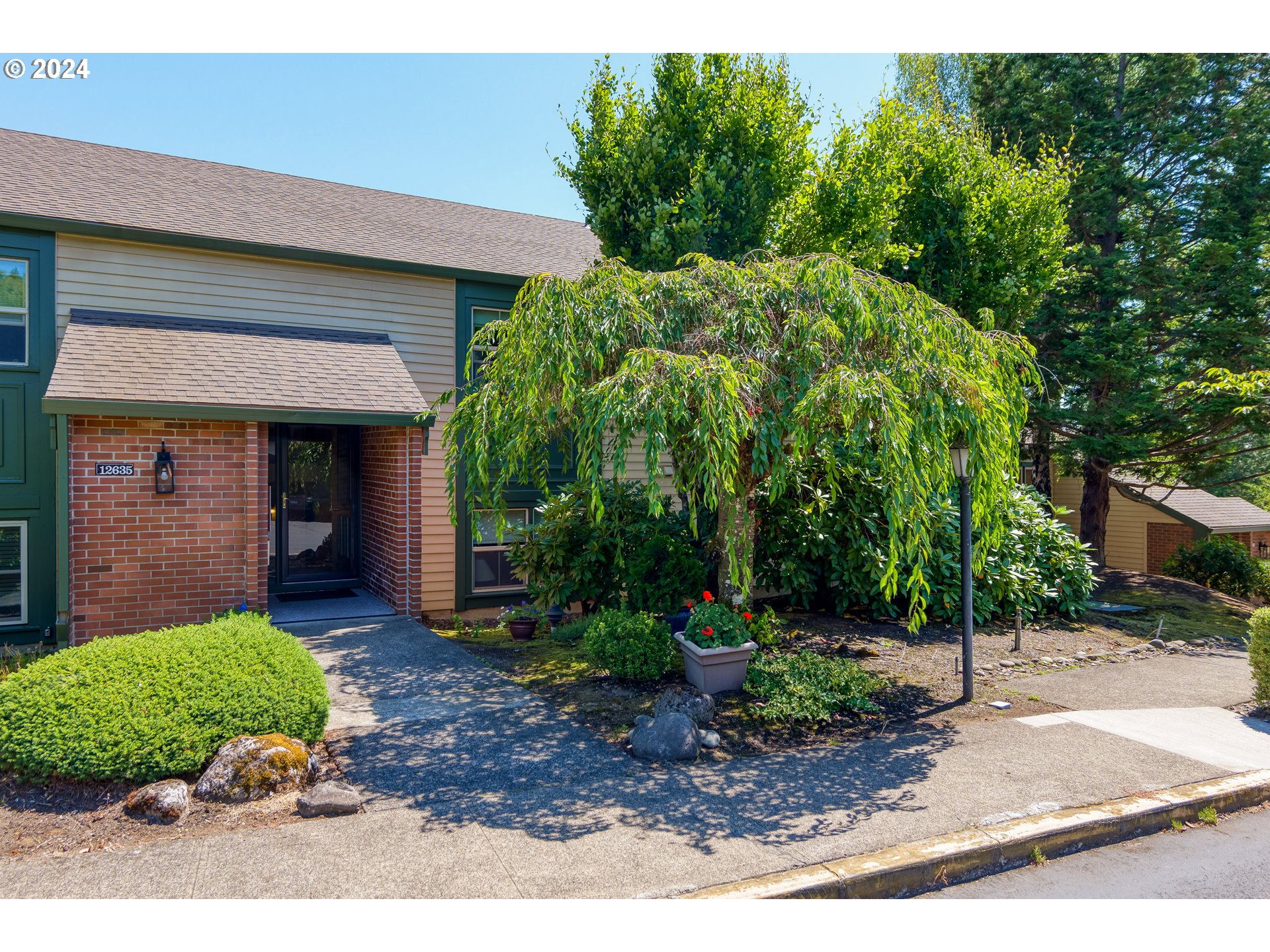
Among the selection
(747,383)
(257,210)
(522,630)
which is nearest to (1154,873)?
(747,383)

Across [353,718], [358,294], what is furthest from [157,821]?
[358,294]

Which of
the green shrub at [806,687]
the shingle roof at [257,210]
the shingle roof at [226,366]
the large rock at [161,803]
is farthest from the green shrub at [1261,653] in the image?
the shingle roof at [257,210]

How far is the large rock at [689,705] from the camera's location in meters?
5.80

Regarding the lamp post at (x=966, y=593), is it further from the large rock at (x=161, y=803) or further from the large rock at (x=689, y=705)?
the large rock at (x=161, y=803)

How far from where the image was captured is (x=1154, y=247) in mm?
13477

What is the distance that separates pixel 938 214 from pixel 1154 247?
594cm

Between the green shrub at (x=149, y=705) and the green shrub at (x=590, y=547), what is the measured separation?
4053 millimetres

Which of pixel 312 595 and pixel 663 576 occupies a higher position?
pixel 663 576

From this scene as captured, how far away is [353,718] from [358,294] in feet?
20.2

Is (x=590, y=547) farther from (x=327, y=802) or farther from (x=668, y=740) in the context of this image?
(x=327, y=802)

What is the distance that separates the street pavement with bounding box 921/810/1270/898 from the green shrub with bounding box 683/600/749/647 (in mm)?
2912

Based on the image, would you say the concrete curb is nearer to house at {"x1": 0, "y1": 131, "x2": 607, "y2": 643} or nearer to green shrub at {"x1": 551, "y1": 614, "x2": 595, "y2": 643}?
green shrub at {"x1": 551, "y1": 614, "x2": 595, "y2": 643}

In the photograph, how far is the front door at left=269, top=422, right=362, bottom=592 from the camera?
1046 centimetres

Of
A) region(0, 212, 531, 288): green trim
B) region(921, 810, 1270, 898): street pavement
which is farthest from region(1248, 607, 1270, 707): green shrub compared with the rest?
region(0, 212, 531, 288): green trim
